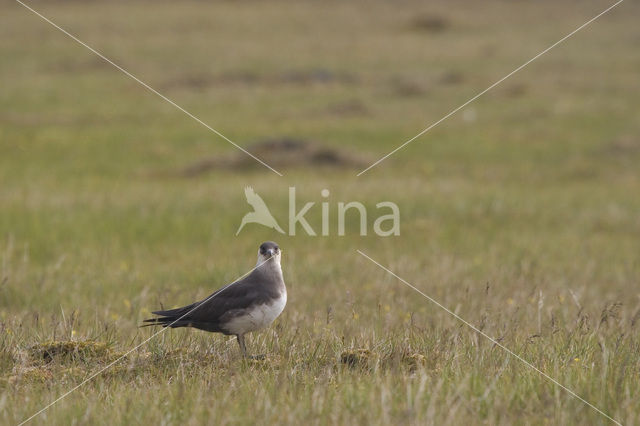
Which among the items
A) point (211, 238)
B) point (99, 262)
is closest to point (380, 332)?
point (99, 262)

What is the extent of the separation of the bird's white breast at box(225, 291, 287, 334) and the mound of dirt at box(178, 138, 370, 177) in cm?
1422

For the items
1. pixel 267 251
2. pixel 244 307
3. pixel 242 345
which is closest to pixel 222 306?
pixel 244 307

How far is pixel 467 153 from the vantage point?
22469 mm

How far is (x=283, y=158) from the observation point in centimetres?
2005

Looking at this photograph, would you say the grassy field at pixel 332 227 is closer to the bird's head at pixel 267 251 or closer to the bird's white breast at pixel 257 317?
the bird's white breast at pixel 257 317

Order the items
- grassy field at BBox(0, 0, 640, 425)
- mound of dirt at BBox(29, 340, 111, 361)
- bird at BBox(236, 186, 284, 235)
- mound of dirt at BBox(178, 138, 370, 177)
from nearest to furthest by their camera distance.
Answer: grassy field at BBox(0, 0, 640, 425), mound of dirt at BBox(29, 340, 111, 361), bird at BBox(236, 186, 284, 235), mound of dirt at BBox(178, 138, 370, 177)

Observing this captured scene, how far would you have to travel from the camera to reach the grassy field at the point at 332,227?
15.6 ft

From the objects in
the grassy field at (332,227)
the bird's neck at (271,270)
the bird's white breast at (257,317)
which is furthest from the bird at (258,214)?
the bird's white breast at (257,317)

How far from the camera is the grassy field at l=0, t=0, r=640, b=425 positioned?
4754mm

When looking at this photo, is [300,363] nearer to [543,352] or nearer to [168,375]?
[168,375]

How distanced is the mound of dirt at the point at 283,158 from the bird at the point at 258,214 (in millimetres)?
4607

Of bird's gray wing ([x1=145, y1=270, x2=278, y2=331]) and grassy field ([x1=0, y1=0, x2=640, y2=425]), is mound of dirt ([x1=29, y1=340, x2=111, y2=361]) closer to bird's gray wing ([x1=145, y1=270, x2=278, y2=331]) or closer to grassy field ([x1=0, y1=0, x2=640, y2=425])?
grassy field ([x1=0, y1=0, x2=640, y2=425])

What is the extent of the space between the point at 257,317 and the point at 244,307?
111mm

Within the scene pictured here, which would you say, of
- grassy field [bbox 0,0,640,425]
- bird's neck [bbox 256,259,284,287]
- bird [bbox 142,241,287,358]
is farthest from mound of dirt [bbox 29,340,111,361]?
bird's neck [bbox 256,259,284,287]
